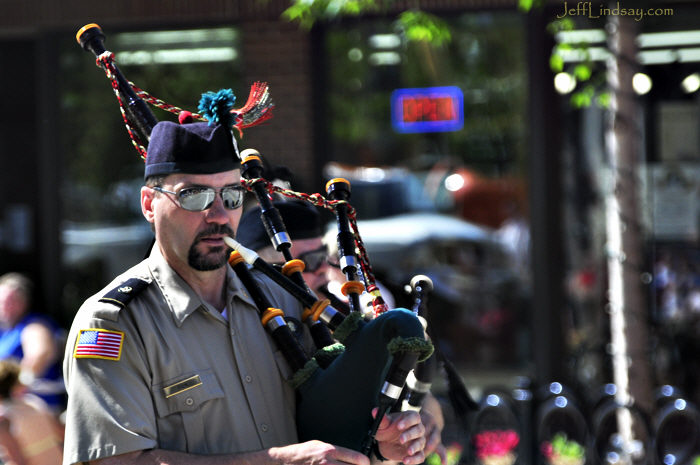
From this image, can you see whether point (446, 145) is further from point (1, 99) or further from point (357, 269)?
point (357, 269)

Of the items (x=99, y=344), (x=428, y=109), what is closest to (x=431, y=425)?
(x=99, y=344)

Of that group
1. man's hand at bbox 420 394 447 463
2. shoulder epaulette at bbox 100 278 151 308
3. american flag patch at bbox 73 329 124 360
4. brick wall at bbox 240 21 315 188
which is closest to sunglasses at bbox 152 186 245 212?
shoulder epaulette at bbox 100 278 151 308

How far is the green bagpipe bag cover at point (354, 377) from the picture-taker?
2.38 m

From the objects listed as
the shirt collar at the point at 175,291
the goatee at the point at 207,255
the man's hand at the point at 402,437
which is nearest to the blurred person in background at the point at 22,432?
the shirt collar at the point at 175,291

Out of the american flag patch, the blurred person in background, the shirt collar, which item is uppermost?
the shirt collar

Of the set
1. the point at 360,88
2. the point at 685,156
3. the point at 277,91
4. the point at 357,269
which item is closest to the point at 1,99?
the point at 277,91

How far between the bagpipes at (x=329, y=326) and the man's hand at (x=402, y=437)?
3cm

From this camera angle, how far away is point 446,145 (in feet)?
26.1

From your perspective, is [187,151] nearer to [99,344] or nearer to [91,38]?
[99,344]

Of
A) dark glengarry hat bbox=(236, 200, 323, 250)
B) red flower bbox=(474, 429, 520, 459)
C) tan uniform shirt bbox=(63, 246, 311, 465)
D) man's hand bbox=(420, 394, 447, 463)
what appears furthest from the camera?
red flower bbox=(474, 429, 520, 459)

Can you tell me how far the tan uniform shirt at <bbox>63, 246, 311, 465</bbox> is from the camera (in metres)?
2.37

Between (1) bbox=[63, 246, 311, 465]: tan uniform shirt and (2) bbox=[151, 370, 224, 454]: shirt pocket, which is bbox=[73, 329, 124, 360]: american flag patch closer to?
(1) bbox=[63, 246, 311, 465]: tan uniform shirt

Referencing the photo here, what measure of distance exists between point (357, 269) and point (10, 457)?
369cm

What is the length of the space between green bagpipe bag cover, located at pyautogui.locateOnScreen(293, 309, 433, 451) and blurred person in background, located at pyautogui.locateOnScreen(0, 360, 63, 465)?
12.0 ft
